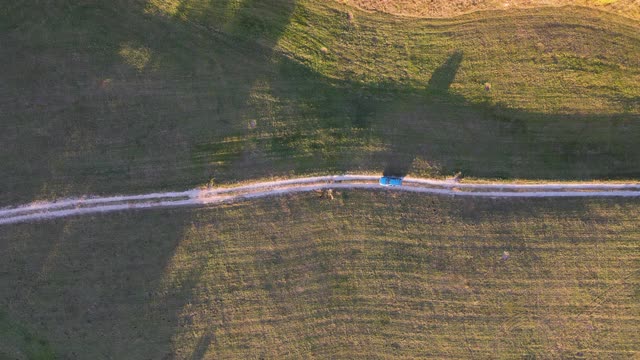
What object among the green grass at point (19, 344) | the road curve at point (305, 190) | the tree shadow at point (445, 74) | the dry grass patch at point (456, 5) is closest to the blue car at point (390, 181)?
the road curve at point (305, 190)

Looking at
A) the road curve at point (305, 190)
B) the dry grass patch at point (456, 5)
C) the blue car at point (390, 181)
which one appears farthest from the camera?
the dry grass patch at point (456, 5)

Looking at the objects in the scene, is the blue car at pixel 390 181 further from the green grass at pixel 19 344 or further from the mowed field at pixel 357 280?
the green grass at pixel 19 344

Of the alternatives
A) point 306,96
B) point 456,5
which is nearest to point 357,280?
point 306,96

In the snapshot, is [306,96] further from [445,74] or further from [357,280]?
[357,280]

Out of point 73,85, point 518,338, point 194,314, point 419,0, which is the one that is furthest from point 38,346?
point 419,0

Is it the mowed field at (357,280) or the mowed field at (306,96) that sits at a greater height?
the mowed field at (306,96)

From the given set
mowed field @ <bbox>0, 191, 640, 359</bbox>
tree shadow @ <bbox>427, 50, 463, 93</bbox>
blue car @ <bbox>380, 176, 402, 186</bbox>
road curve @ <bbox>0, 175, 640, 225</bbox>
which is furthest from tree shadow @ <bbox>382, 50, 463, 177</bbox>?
mowed field @ <bbox>0, 191, 640, 359</bbox>

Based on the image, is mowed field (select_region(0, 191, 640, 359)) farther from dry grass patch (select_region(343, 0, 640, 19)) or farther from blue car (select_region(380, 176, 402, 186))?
dry grass patch (select_region(343, 0, 640, 19))
